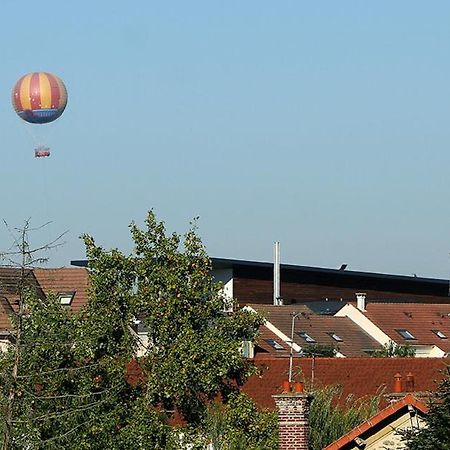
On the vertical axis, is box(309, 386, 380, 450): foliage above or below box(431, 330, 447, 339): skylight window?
below

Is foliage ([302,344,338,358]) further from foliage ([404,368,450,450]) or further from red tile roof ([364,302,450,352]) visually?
foliage ([404,368,450,450])

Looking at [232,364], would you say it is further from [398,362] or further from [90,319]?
[398,362]

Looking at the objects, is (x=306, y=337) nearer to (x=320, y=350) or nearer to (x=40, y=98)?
(x=320, y=350)

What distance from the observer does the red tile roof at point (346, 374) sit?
4431 cm

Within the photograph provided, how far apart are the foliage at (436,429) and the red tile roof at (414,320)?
63576mm

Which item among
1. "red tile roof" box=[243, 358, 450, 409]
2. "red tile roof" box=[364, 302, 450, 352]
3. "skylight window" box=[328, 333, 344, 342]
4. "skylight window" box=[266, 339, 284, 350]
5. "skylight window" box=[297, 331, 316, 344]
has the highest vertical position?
"red tile roof" box=[364, 302, 450, 352]

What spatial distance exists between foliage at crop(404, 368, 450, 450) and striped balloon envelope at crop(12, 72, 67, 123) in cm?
4686

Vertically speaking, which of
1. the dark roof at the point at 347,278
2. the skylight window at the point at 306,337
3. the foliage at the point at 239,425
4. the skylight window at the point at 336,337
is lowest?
the foliage at the point at 239,425

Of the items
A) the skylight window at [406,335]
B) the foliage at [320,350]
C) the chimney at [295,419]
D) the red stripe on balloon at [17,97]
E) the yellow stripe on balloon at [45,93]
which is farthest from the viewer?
the skylight window at [406,335]

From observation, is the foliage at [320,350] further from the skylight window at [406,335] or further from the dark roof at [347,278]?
the dark roof at [347,278]

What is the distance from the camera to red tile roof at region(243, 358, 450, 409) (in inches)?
1745

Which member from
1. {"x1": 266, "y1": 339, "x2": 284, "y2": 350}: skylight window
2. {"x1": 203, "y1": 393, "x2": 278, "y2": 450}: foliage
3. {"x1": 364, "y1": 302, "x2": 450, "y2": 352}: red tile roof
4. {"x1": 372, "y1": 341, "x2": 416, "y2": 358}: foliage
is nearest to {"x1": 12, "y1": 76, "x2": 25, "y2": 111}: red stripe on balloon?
{"x1": 266, "y1": 339, "x2": 284, "y2": 350}: skylight window

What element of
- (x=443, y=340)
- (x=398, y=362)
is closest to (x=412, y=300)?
(x=443, y=340)

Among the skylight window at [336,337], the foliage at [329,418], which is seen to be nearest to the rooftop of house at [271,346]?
the skylight window at [336,337]
